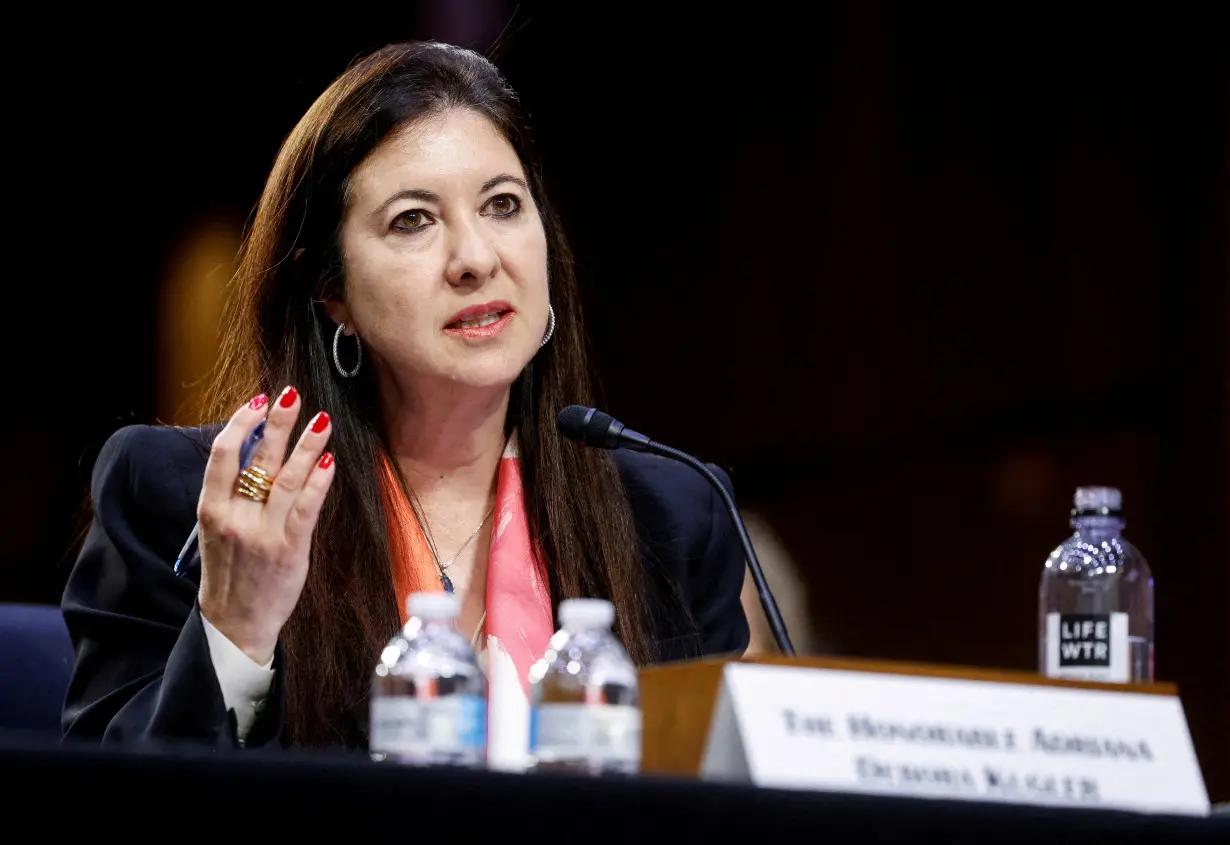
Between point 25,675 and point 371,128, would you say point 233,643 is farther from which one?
point 371,128

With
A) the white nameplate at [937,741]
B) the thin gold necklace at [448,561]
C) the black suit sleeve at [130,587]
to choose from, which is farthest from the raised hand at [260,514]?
the thin gold necklace at [448,561]

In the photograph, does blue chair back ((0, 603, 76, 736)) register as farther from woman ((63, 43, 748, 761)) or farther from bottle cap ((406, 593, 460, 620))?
bottle cap ((406, 593, 460, 620))

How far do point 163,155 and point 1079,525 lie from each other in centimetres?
229

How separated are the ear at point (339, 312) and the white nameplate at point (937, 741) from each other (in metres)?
1.08

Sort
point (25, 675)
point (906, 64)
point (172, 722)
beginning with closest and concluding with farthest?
point (172, 722) → point (25, 675) → point (906, 64)

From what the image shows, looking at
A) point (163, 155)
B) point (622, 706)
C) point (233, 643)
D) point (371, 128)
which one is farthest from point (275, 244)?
point (163, 155)

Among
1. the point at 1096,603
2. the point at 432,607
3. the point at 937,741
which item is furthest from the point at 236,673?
the point at 1096,603

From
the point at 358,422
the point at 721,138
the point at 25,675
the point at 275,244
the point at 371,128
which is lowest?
the point at 25,675

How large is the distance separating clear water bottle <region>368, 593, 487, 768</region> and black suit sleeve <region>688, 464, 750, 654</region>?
0.89 metres

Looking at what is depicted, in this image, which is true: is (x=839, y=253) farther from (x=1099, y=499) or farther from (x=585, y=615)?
(x=585, y=615)

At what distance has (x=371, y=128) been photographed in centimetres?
179

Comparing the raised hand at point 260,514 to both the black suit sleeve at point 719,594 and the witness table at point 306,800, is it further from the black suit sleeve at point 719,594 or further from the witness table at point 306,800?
the black suit sleeve at point 719,594

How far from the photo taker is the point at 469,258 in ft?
5.62

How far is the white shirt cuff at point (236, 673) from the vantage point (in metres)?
1.20
